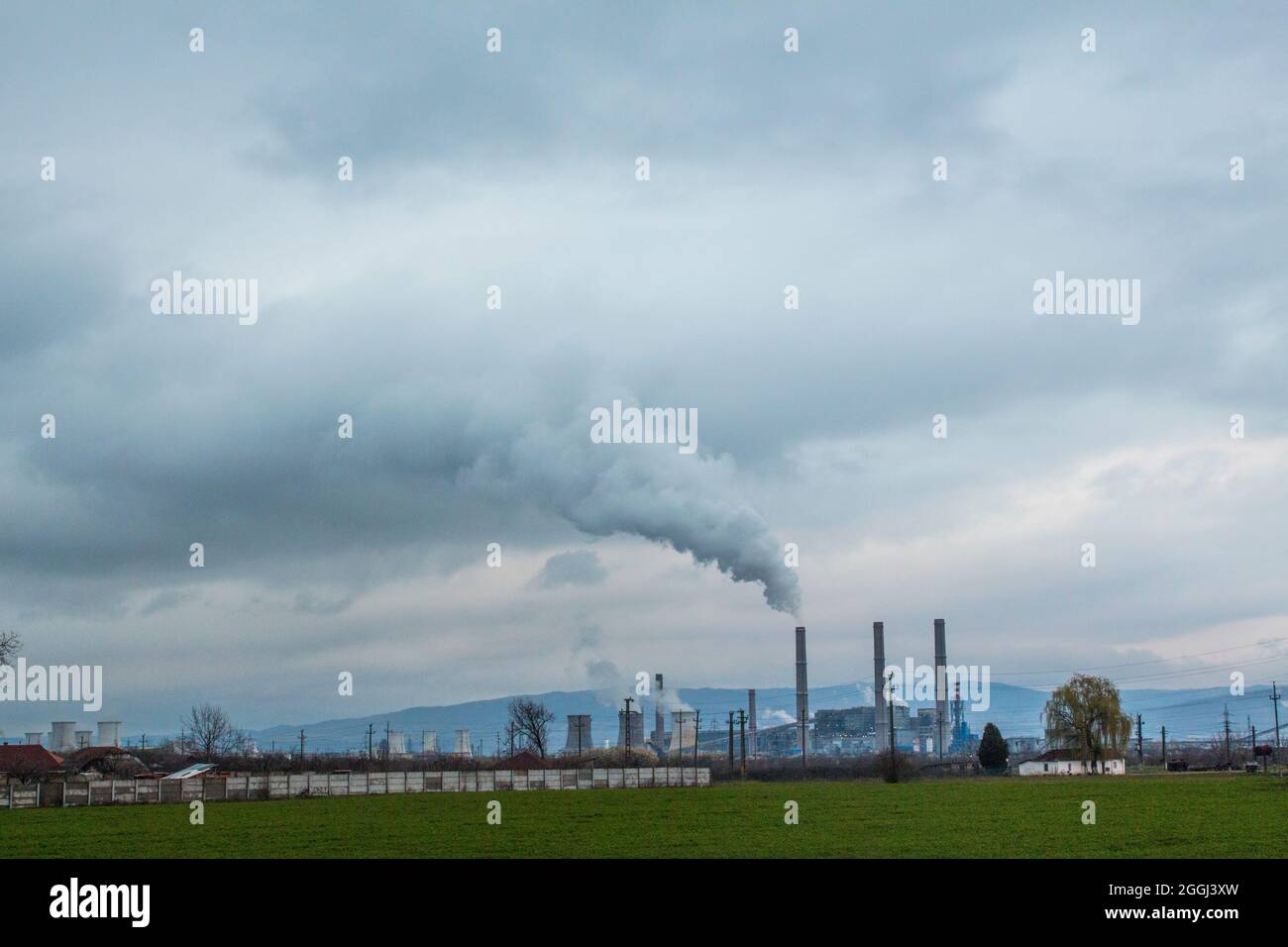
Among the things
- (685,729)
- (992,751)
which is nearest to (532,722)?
(685,729)

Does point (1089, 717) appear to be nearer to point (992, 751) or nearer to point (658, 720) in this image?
point (992, 751)

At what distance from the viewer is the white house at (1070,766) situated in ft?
342

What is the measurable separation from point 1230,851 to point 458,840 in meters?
19.7

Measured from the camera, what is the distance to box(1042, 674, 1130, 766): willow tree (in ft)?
336

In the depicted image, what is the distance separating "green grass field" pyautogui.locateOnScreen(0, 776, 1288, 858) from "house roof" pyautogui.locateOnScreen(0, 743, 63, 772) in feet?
148

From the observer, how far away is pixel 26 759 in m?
102

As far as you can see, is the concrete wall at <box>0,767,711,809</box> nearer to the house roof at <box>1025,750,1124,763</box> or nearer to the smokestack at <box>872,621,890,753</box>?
the house roof at <box>1025,750,1124,763</box>

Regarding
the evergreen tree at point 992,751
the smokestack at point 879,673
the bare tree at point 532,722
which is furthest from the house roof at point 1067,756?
the bare tree at point 532,722

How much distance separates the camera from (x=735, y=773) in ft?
333

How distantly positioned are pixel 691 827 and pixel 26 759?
80.8m

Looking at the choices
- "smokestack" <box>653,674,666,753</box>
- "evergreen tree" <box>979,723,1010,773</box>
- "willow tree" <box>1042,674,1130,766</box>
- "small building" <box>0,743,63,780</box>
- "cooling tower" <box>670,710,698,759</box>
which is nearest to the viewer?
"small building" <box>0,743,63,780</box>

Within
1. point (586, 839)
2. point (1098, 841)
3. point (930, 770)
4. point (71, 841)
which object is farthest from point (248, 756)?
point (1098, 841)

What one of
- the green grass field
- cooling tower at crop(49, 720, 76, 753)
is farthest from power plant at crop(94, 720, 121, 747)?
the green grass field

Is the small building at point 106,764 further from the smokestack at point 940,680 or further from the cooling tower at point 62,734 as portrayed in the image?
the smokestack at point 940,680
